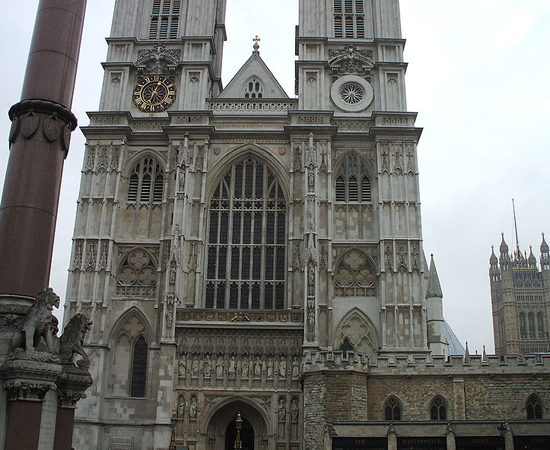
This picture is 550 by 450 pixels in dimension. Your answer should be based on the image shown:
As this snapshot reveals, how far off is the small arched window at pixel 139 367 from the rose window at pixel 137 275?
2264 millimetres

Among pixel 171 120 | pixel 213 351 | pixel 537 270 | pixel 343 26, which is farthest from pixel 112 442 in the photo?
pixel 537 270

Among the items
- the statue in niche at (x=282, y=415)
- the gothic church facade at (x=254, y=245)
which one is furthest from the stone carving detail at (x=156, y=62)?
the statue in niche at (x=282, y=415)

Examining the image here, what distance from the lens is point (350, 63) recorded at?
3453 cm

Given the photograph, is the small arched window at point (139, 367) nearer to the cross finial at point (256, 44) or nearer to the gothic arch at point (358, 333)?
the gothic arch at point (358, 333)

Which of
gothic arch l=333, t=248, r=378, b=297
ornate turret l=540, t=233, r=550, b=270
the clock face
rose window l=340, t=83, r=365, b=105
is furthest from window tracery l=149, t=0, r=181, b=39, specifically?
ornate turret l=540, t=233, r=550, b=270

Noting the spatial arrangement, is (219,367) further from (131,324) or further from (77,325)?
(77,325)

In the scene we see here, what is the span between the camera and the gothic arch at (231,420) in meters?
27.2

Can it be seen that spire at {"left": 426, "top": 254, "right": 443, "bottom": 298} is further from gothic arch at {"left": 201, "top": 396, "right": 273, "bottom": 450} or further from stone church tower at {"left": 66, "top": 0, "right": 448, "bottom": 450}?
gothic arch at {"left": 201, "top": 396, "right": 273, "bottom": 450}

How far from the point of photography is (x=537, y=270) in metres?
99.9

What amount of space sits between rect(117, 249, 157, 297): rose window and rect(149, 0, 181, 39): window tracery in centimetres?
1265

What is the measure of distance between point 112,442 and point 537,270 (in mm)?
86069

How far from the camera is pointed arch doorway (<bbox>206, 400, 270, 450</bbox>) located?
1085 inches

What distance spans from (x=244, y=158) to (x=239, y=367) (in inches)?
426

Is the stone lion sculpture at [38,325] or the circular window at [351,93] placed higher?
the circular window at [351,93]
